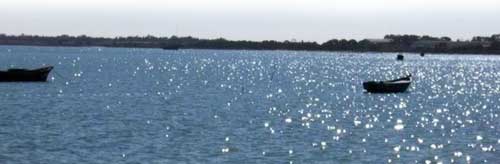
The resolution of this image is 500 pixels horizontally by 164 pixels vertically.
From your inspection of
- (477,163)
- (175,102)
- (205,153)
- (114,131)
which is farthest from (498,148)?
(175,102)

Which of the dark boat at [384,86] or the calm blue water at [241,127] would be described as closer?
the calm blue water at [241,127]

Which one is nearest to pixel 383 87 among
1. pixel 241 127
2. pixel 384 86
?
pixel 384 86

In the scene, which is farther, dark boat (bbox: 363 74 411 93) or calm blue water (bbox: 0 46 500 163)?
dark boat (bbox: 363 74 411 93)

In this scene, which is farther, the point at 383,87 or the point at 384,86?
the point at 383,87

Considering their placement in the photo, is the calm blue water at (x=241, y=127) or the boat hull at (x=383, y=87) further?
the boat hull at (x=383, y=87)

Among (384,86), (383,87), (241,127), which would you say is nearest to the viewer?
(241,127)

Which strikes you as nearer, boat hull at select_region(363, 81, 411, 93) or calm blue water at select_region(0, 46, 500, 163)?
calm blue water at select_region(0, 46, 500, 163)

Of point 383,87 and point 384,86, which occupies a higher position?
point 384,86

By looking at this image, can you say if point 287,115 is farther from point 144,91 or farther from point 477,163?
point 144,91

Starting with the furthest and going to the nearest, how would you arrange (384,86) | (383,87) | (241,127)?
1. (383,87)
2. (384,86)
3. (241,127)

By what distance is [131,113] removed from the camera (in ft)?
279

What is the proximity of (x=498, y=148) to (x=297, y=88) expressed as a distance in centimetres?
8068

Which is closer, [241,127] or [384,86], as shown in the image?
[241,127]

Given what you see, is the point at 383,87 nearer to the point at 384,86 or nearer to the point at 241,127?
the point at 384,86
